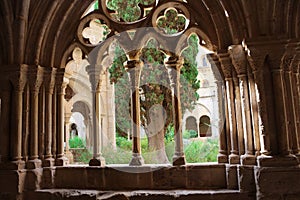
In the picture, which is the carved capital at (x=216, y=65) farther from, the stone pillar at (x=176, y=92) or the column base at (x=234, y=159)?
the column base at (x=234, y=159)

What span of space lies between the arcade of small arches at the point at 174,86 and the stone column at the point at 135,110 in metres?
0.01

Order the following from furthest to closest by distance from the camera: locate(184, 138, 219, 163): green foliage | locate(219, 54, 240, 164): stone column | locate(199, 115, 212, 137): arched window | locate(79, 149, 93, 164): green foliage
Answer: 1. locate(199, 115, 212, 137): arched window
2. locate(79, 149, 93, 164): green foliage
3. locate(184, 138, 219, 163): green foliage
4. locate(219, 54, 240, 164): stone column

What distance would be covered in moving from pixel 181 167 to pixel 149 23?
199 centimetres

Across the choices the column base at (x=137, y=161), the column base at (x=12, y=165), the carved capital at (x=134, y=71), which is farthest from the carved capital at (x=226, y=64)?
the column base at (x=12, y=165)

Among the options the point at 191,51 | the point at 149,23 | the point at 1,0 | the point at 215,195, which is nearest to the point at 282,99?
the point at 215,195

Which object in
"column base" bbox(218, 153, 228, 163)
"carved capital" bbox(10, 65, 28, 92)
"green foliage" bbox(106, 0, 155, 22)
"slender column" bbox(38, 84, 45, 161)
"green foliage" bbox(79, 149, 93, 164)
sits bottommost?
"green foliage" bbox(79, 149, 93, 164)

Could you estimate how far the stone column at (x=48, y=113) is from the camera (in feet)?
13.7

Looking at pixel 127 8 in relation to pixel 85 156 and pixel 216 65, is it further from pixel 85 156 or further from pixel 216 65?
pixel 85 156

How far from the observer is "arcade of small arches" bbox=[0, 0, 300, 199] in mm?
3221

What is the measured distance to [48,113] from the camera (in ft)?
13.9

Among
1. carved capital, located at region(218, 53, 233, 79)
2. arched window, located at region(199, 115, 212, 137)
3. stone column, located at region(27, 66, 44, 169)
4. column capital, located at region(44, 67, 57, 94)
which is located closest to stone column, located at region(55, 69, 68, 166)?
column capital, located at region(44, 67, 57, 94)

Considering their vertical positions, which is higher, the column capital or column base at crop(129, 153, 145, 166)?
the column capital

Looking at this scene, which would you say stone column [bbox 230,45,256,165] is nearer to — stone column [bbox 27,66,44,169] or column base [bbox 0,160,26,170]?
stone column [bbox 27,66,44,169]

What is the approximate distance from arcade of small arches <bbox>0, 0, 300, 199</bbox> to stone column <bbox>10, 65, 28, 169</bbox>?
1 cm
